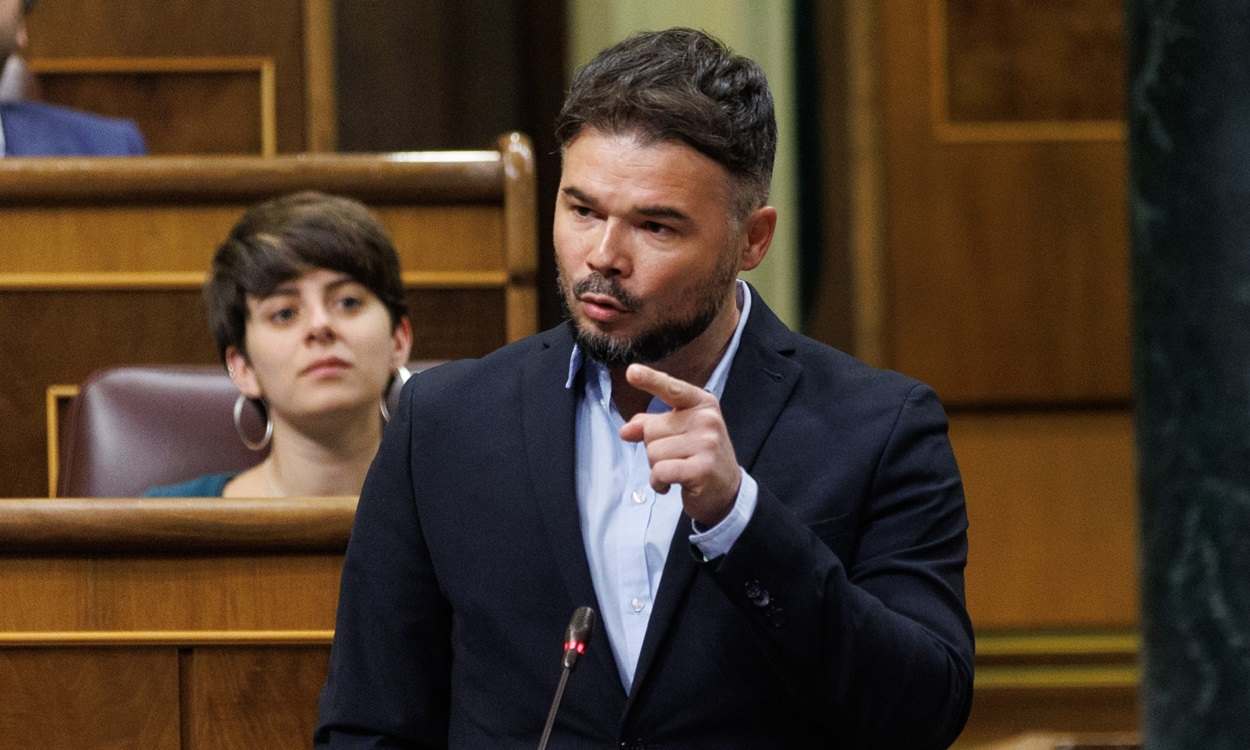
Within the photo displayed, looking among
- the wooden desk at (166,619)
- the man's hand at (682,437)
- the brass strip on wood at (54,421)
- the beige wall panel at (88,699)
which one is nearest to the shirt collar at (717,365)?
the man's hand at (682,437)

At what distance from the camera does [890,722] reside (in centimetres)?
124

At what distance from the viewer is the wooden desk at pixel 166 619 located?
62.1 inches

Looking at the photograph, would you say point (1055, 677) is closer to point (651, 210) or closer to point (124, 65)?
point (124, 65)

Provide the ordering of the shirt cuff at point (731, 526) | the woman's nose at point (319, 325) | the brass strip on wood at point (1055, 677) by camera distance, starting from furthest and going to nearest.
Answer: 1. the brass strip on wood at point (1055, 677)
2. the woman's nose at point (319, 325)
3. the shirt cuff at point (731, 526)

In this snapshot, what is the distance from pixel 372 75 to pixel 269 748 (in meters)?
2.47

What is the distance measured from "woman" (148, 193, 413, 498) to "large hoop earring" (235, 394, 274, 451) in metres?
0.03

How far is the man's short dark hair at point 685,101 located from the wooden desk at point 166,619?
47 centimetres

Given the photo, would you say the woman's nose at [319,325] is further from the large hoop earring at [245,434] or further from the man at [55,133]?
the man at [55,133]

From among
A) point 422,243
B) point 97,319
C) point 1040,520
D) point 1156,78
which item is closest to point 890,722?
point 1156,78

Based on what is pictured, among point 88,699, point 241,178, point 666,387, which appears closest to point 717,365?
point 666,387

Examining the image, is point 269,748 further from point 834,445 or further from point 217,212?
point 217,212

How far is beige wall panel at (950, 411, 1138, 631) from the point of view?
3416mm

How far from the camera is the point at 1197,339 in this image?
3.54 ft

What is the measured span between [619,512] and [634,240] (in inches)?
7.7
